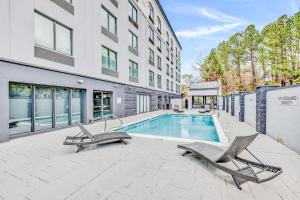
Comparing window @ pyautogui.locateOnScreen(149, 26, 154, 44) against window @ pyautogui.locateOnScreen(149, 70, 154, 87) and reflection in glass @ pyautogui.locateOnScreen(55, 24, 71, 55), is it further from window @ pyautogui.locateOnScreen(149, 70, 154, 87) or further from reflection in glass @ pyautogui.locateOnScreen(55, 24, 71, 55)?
reflection in glass @ pyautogui.locateOnScreen(55, 24, 71, 55)

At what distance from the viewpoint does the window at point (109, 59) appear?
12.6 meters

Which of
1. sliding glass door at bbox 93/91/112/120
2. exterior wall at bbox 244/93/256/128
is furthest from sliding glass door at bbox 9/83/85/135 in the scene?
exterior wall at bbox 244/93/256/128

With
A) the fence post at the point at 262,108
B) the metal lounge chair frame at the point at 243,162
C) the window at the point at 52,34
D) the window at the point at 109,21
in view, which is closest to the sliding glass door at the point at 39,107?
the window at the point at 52,34

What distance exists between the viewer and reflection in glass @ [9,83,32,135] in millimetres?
6820

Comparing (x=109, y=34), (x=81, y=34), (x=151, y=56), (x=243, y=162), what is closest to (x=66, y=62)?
(x=81, y=34)

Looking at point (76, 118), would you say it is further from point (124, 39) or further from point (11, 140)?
point (124, 39)

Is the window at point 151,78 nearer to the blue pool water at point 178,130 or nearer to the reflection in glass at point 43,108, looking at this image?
the blue pool water at point 178,130

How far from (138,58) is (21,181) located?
1638 centimetres

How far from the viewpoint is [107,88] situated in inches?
507

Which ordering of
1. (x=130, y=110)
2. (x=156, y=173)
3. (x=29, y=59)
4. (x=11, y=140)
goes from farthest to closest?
(x=130, y=110)
(x=29, y=59)
(x=11, y=140)
(x=156, y=173)

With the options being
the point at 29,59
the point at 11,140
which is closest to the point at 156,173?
the point at 11,140

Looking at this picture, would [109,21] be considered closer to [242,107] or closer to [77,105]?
[77,105]

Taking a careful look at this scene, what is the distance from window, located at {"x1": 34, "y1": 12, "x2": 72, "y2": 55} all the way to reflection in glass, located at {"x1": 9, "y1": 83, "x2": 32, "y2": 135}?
7.50ft

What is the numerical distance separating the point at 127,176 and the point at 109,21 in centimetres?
1294
